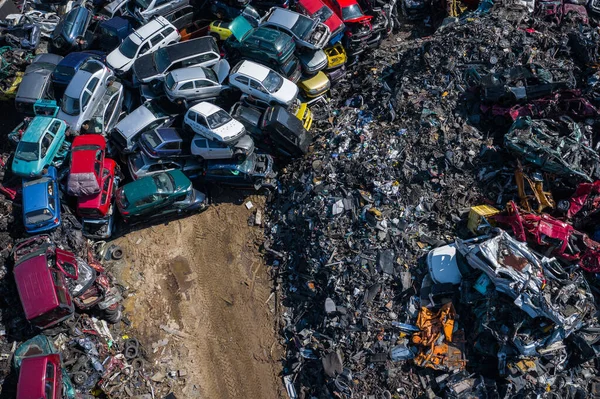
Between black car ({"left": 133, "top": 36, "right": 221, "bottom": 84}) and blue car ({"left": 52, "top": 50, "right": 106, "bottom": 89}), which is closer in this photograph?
black car ({"left": 133, "top": 36, "right": 221, "bottom": 84})

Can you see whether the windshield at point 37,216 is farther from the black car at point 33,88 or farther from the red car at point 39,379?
the black car at point 33,88

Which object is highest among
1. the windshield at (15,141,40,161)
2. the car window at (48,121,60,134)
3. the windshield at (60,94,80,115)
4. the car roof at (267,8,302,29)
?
the car roof at (267,8,302,29)

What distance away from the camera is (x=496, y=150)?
14414mm

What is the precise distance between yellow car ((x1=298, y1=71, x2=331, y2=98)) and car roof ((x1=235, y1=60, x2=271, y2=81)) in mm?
A: 1479

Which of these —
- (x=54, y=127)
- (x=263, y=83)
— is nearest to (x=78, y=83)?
(x=54, y=127)

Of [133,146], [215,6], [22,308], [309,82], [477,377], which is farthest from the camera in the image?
[215,6]

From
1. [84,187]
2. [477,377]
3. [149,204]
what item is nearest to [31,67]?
[84,187]

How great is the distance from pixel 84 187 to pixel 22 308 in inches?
140

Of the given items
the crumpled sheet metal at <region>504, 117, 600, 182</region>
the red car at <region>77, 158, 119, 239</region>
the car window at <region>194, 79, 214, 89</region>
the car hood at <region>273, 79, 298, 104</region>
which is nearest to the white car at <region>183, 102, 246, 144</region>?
the car window at <region>194, 79, 214, 89</region>

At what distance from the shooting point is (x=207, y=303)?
561 inches

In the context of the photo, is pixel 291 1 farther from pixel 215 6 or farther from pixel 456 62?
pixel 456 62

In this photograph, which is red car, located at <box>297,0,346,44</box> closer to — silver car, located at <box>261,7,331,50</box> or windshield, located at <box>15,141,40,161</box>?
silver car, located at <box>261,7,331,50</box>

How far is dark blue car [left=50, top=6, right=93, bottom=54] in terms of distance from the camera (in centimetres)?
1823

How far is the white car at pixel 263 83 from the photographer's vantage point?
1584 cm
